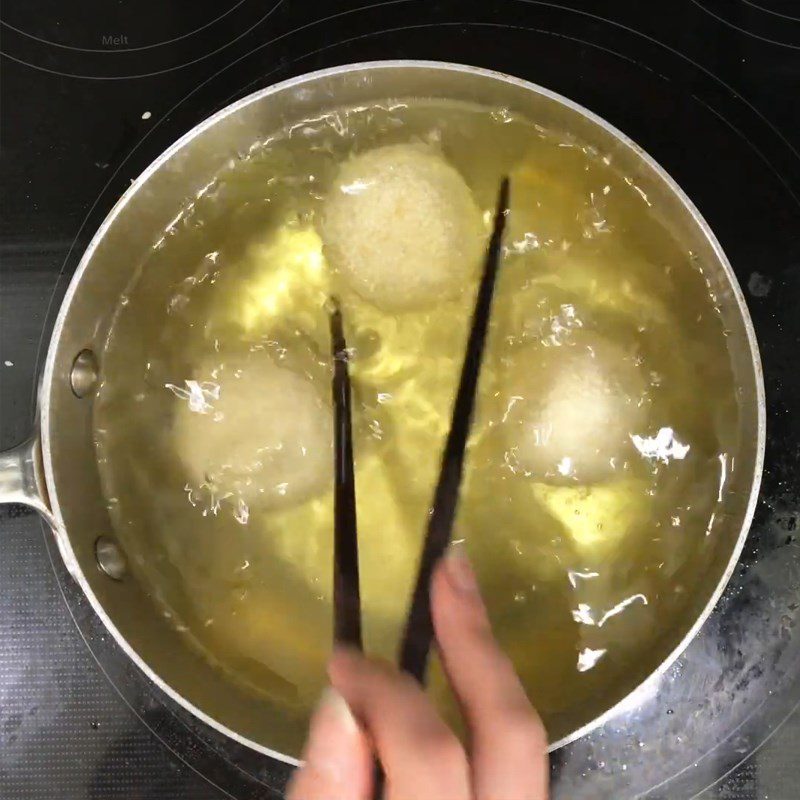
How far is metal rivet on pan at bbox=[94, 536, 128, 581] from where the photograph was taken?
0.87 metres


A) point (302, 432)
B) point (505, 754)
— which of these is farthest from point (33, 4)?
point (505, 754)

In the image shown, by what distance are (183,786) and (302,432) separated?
428 millimetres

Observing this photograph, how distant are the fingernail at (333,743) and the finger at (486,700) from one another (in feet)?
0.36

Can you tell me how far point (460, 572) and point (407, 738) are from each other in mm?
195

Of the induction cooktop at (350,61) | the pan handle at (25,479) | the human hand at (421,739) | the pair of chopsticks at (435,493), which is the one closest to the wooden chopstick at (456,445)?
the pair of chopsticks at (435,493)

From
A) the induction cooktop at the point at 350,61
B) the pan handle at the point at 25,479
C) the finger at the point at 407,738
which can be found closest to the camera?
the finger at the point at 407,738

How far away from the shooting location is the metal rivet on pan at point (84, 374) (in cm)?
86

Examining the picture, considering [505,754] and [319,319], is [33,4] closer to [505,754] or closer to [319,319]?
[319,319]

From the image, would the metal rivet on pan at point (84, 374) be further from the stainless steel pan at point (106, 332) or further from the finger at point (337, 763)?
the finger at point (337, 763)

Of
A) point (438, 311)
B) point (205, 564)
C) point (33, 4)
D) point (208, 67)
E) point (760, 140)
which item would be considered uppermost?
point (33, 4)

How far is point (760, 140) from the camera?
928 mm

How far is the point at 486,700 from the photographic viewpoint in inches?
28.2

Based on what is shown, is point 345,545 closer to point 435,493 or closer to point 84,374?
point 435,493

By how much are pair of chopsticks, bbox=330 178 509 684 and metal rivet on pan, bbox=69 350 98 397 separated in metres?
0.26
